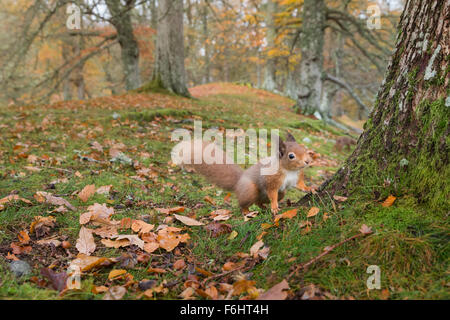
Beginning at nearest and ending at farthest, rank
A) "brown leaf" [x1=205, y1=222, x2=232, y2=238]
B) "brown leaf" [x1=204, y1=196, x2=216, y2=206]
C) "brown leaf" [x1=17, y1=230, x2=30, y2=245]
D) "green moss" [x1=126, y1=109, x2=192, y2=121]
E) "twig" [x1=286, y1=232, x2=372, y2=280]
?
"twig" [x1=286, y1=232, x2=372, y2=280] < "brown leaf" [x1=17, y1=230, x2=30, y2=245] < "brown leaf" [x1=205, y1=222, x2=232, y2=238] < "brown leaf" [x1=204, y1=196, x2=216, y2=206] < "green moss" [x1=126, y1=109, x2=192, y2=121]

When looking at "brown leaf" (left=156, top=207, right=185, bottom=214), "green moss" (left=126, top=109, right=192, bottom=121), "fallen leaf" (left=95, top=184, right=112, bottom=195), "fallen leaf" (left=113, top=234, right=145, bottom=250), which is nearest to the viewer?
"fallen leaf" (left=113, top=234, right=145, bottom=250)

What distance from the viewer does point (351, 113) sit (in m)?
40.7

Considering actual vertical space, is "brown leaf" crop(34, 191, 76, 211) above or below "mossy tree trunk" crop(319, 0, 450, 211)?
below

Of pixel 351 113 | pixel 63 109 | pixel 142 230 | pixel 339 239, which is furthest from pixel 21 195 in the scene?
pixel 351 113

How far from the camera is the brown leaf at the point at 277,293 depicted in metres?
1.55

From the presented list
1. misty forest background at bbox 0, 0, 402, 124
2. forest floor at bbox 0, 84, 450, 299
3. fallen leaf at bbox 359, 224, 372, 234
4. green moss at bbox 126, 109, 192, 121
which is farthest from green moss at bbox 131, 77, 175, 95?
fallen leaf at bbox 359, 224, 372, 234

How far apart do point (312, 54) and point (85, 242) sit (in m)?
12.1

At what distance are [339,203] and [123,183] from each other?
8.28 ft

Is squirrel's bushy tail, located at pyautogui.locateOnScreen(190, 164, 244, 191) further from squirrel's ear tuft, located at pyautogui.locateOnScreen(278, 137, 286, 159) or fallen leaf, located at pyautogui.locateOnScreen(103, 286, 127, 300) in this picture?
fallen leaf, located at pyautogui.locateOnScreen(103, 286, 127, 300)

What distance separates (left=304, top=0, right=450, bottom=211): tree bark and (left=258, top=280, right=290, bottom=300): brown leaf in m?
0.99

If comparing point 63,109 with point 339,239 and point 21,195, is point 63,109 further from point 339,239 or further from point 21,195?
point 339,239

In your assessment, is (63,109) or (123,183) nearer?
(123,183)

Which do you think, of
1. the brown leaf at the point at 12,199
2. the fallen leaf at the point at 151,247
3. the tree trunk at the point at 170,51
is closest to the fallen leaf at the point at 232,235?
the fallen leaf at the point at 151,247

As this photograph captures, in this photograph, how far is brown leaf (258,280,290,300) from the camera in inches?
60.9
